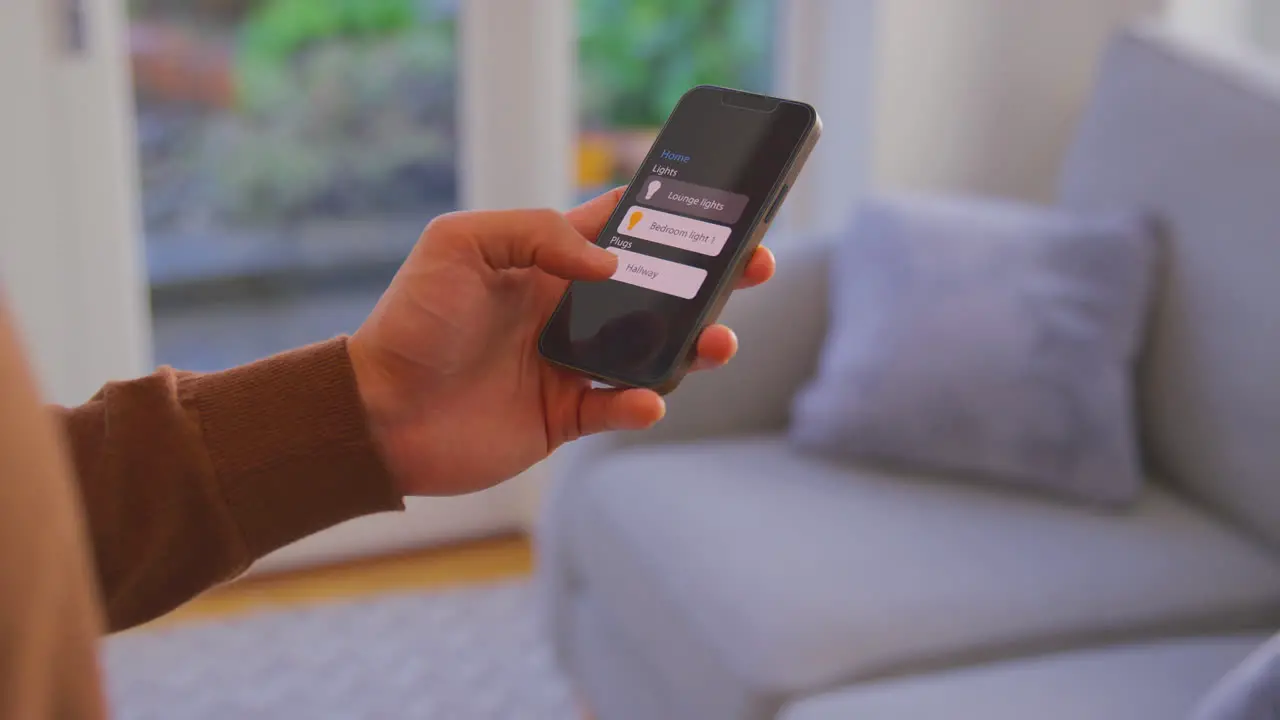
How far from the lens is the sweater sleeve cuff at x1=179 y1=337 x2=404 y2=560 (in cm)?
82

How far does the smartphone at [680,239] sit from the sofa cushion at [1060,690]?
426mm

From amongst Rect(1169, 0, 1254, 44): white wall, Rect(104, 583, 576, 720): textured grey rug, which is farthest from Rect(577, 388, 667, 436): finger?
Rect(1169, 0, 1254, 44): white wall

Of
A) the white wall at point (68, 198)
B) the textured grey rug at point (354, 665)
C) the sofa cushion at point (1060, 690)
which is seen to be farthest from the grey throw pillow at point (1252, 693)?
the white wall at point (68, 198)

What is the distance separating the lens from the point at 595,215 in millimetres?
1038

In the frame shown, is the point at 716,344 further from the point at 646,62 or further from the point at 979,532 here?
the point at 646,62

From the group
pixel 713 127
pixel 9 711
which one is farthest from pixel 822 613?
pixel 9 711

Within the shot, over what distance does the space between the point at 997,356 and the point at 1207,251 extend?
29cm

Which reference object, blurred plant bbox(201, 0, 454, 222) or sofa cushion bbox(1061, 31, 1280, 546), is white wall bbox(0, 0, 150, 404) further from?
sofa cushion bbox(1061, 31, 1280, 546)

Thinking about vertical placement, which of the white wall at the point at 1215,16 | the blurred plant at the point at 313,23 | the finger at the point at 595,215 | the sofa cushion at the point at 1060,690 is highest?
the white wall at the point at 1215,16

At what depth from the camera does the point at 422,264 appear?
904mm

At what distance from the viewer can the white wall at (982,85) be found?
2211 mm

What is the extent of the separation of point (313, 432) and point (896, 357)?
944 millimetres

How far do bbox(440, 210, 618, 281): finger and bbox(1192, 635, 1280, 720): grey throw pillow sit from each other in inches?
21.5

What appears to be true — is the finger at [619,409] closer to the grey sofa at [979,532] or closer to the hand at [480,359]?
the hand at [480,359]
